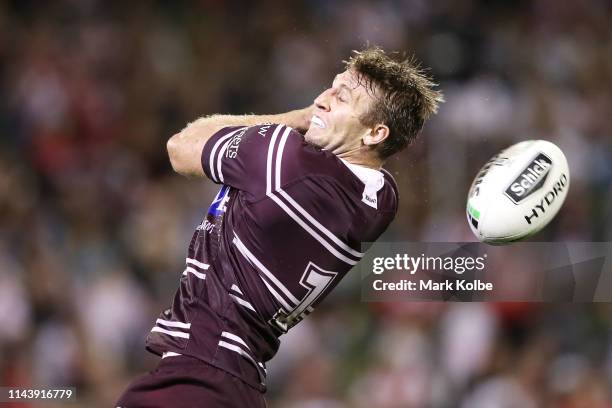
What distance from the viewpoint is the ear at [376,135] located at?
3.48 m

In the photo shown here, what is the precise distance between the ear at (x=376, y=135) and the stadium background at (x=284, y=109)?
1236 millimetres

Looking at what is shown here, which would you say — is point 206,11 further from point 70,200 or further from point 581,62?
point 581,62

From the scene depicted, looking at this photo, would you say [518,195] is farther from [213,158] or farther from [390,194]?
[213,158]

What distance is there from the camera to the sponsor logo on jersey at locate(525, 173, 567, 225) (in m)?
3.65

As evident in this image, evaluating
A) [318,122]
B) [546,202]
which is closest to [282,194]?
[318,122]

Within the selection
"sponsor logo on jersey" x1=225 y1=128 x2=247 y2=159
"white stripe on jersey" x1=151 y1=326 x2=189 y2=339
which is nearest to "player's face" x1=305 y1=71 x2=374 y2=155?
"sponsor logo on jersey" x1=225 y1=128 x2=247 y2=159

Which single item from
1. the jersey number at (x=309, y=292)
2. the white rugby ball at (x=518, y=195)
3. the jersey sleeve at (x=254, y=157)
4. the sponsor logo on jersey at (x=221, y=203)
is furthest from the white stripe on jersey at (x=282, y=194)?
the white rugby ball at (x=518, y=195)

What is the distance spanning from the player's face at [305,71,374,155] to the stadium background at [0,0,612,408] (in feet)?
4.05

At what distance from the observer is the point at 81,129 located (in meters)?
6.55

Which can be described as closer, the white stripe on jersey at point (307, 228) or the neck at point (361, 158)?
the white stripe on jersey at point (307, 228)

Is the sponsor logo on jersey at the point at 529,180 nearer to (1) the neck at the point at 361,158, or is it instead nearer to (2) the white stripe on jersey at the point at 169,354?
(1) the neck at the point at 361,158

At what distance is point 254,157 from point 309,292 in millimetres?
497

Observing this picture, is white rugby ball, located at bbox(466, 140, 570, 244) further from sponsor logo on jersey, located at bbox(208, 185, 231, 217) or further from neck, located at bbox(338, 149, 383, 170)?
sponsor logo on jersey, located at bbox(208, 185, 231, 217)

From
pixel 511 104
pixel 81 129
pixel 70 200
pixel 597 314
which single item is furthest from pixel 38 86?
pixel 597 314
